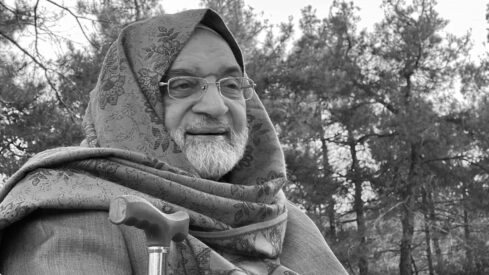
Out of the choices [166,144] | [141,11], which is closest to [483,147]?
Result: [141,11]

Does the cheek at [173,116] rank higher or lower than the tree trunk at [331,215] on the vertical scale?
higher

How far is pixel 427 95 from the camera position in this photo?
1467 centimetres

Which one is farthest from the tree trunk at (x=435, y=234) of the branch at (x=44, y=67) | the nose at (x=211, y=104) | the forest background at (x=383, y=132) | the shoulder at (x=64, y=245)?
the shoulder at (x=64, y=245)

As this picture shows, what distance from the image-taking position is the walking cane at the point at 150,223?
Result: 0.99m

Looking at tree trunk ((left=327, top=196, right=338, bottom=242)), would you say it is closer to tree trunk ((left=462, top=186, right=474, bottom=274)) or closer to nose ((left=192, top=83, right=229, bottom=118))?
tree trunk ((left=462, top=186, right=474, bottom=274))

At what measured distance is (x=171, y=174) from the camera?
1841mm

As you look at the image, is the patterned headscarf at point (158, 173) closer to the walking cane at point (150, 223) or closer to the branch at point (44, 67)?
the walking cane at point (150, 223)

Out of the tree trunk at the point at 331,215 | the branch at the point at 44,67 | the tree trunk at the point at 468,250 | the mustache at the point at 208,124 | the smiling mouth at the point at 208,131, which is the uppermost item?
the branch at the point at 44,67

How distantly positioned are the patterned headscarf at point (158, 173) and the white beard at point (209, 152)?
0.06 m

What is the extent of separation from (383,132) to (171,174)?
44.0 feet

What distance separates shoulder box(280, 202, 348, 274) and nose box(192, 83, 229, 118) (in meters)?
0.43

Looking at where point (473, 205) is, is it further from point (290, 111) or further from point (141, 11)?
point (141, 11)

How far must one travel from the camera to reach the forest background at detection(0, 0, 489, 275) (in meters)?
13.5

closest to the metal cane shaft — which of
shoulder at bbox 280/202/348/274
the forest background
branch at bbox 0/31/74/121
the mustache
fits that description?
the mustache
